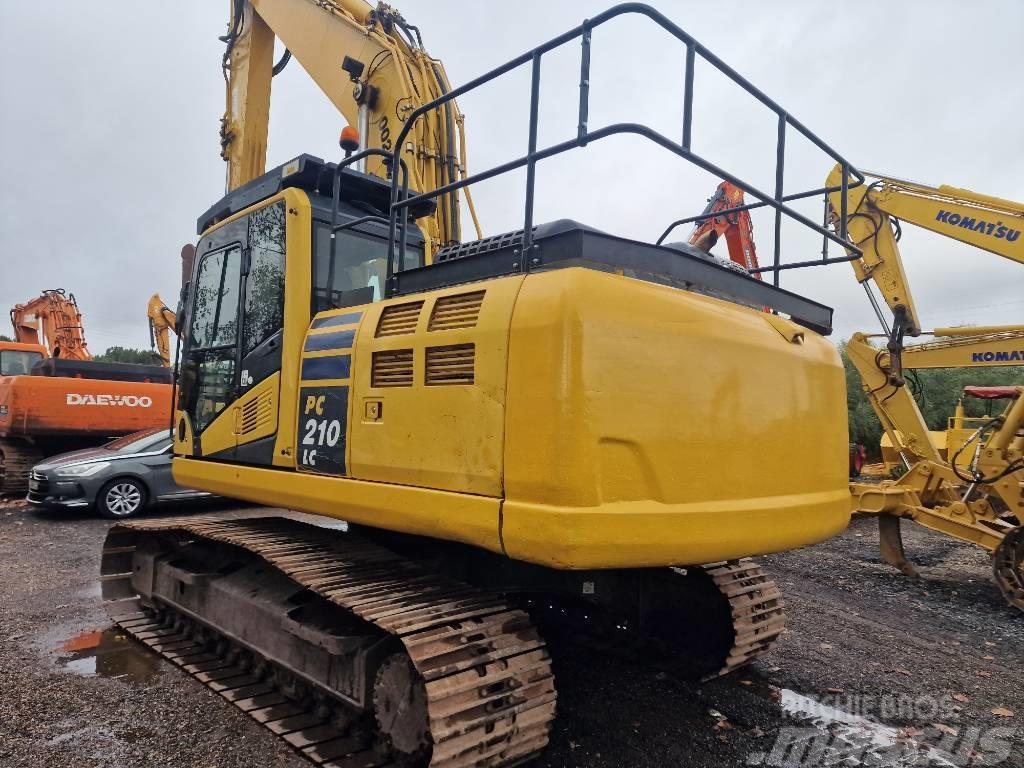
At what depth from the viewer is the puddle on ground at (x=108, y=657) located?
4098 mm

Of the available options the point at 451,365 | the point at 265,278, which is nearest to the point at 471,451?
the point at 451,365

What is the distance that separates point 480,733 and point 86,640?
3.52m

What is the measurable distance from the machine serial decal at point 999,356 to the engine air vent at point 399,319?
299 inches

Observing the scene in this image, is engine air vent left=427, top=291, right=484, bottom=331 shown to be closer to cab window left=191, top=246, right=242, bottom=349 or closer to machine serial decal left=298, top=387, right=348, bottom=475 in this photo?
machine serial decal left=298, top=387, right=348, bottom=475

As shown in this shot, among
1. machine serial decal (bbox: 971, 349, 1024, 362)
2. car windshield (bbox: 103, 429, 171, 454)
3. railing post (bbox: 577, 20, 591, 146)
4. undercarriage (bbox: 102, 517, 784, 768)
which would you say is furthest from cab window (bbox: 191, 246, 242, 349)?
machine serial decal (bbox: 971, 349, 1024, 362)

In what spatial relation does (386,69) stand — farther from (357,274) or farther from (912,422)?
(912,422)

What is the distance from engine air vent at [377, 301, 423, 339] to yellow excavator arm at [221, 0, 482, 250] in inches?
96.3

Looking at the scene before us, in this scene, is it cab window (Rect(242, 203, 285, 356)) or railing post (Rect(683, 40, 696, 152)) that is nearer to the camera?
railing post (Rect(683, 40, 696, 152))

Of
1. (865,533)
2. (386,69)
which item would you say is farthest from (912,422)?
(386,69)

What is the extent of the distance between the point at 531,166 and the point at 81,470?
8.95 m

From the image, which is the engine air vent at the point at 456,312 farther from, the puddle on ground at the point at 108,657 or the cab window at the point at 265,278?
the puddle on ground at the point at 108,657

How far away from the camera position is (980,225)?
7.73 m

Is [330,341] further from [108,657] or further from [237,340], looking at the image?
[108,657]

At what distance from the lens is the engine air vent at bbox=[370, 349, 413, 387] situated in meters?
2.94
